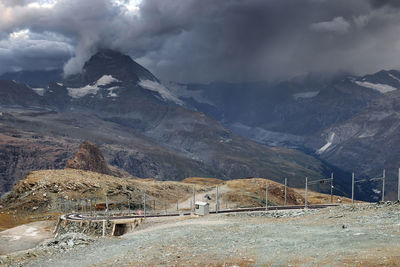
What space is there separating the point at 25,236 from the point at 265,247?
68392 mm

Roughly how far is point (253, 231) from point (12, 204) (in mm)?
106085

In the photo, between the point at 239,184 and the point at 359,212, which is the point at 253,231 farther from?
the point at 239,184

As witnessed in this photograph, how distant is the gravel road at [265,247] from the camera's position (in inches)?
1233

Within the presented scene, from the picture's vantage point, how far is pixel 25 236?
8806 centimetres

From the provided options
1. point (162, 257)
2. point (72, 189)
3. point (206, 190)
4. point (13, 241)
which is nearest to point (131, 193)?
point (72, 189)

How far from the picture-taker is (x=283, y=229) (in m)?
47.4

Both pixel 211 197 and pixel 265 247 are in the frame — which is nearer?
pixel 265 247

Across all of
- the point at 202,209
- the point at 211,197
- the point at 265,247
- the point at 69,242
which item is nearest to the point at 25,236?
the point at 202,209

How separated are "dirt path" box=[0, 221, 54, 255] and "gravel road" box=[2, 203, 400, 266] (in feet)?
120

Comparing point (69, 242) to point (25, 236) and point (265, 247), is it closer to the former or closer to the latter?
point (265, 247)

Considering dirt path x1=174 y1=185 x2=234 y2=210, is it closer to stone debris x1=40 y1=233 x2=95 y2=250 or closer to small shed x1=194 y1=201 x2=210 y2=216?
small shed x1=194 y1=201 x2=210 y2=216

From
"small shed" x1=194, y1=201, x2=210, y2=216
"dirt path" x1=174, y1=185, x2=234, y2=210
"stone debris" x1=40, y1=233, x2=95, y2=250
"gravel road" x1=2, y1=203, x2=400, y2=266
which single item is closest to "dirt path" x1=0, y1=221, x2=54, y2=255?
"stone debris" x1=40, y1=233, x2=95, y2=250

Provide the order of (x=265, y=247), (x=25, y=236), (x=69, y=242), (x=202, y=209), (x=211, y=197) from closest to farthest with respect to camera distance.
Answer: (x=265, y=247)
(x=69, y=242)
(x=202, y=209)
(x=25, y=236)
(x=211, y=197)

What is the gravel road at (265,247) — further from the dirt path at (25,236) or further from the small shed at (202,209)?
the dirt path at (25,236)
